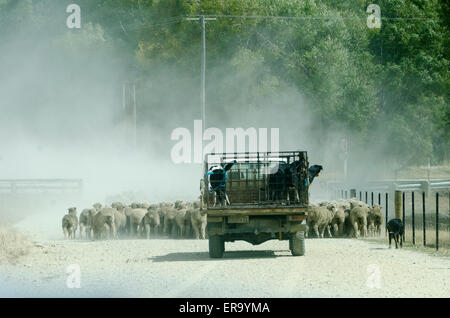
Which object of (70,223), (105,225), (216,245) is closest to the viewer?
(216,245)

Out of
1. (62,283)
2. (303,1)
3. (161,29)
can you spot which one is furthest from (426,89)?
(62,283)

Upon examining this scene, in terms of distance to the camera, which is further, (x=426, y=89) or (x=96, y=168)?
(x=96, y=168)

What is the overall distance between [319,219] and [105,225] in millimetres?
6291

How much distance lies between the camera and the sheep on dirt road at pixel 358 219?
87.4 feet

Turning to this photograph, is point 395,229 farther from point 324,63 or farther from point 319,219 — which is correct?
point 324,63

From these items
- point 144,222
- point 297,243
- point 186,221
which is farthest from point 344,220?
point 297,243

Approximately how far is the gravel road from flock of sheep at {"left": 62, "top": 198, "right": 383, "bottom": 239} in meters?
2.54

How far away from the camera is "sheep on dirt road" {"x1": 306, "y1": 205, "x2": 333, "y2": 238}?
25.9m

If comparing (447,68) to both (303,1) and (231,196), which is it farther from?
(231,196)

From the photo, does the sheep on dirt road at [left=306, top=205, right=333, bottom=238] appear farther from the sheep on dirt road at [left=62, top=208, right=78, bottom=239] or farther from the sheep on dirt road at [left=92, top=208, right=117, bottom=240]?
the sheep on dirt road at [left=62, top=208, right=78, bottom=239]

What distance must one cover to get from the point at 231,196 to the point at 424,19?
4818 cm

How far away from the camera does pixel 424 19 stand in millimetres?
66188

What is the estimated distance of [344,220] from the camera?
26953 millimetres

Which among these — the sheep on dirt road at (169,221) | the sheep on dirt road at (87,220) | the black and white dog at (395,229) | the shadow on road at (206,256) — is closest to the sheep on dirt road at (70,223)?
the sheep on dirt road at (87,220)
